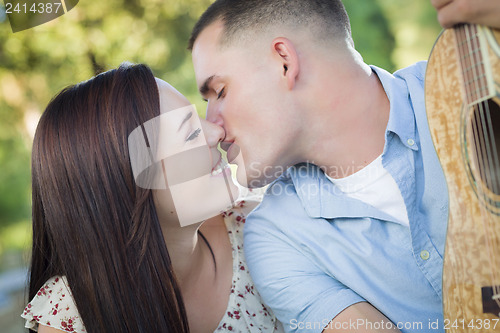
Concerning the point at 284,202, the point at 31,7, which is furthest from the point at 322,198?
the point at 31,7

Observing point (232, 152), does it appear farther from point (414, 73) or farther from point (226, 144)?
point (414, 73)

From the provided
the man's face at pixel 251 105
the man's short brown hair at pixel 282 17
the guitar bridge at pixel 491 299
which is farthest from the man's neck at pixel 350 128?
the guitar bridge at pixel 491 299

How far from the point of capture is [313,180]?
79.2 inches

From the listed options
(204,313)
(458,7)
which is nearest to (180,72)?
(204,313)

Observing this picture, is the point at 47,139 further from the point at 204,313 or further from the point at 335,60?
the point at 335,60

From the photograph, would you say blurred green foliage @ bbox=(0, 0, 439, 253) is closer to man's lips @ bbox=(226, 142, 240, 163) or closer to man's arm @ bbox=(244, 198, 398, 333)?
man's lips @ bbox=(226, 142, 240, 163)

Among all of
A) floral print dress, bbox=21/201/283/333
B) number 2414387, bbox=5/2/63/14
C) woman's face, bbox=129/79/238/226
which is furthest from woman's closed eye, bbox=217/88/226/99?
number 2414387, bbox=5/2/63/14

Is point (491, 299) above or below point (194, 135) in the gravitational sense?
below

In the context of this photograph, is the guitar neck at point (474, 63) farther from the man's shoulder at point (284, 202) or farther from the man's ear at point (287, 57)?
the man's shoulder at point (284, 202)

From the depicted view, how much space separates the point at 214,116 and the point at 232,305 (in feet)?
2.80

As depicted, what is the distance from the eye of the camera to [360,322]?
1622 mm

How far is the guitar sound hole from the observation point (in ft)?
3.63

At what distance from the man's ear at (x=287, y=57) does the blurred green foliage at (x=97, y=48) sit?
3782 mm

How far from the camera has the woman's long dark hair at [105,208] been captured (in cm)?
178
